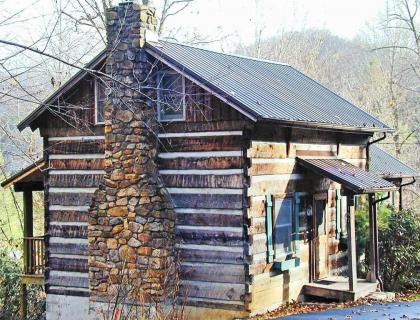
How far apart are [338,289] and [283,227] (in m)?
1.98

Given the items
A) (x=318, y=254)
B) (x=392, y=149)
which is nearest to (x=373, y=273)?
(x=318, y=254)

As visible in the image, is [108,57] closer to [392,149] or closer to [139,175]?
[139,175]

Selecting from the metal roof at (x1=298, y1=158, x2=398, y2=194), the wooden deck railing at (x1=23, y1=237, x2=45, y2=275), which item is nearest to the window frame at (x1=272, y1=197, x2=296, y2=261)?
the metal roof at (x1=298, y1=158, x2=398, y2=194)

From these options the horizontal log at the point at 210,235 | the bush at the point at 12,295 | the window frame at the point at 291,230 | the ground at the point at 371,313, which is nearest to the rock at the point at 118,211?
the horizontal log at the point at 210,235

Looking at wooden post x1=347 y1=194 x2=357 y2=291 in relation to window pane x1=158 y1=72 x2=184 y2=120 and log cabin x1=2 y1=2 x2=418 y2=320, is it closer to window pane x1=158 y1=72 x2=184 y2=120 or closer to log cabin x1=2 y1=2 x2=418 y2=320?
log cabin x1=2 y1=2 x2=418 y2=320

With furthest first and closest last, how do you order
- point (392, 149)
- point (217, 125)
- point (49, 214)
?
1. point (392, 149)
2. point (49, 214)
3. point (217, 125)

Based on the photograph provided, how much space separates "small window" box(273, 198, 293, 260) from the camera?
51.4 feet

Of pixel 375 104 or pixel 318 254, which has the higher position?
pixel 375 104

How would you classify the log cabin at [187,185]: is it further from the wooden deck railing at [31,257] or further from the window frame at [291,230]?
the wooden deck railing at [31,257]

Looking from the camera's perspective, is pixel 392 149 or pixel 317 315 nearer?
pixel 317 315

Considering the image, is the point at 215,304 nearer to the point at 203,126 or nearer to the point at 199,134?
the point at 199,134

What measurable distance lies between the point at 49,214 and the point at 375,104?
91.1 feet

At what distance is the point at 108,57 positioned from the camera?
51.5 feet

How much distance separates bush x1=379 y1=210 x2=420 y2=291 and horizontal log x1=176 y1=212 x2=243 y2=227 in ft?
21.3
